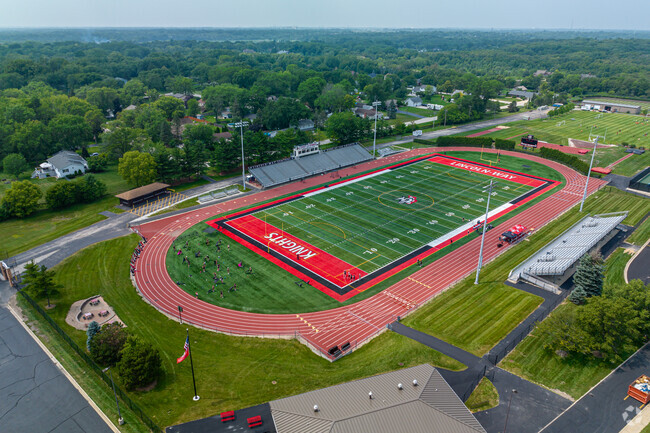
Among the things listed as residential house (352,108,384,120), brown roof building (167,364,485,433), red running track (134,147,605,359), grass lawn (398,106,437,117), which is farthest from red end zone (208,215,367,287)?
grass lawn (398,106,437,117)

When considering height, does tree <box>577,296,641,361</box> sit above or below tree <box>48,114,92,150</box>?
below

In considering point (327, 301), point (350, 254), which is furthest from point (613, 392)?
point (350, 254)

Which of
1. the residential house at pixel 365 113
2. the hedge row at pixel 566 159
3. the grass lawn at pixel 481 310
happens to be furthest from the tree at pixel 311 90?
the grass lawn at pixel 481 310

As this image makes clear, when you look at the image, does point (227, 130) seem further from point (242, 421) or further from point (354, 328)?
point (242, 421)

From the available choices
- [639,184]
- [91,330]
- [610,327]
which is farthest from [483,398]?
[639,184]

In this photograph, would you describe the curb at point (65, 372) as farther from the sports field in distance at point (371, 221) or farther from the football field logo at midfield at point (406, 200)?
the football field logo at midfield at point (406, 200)

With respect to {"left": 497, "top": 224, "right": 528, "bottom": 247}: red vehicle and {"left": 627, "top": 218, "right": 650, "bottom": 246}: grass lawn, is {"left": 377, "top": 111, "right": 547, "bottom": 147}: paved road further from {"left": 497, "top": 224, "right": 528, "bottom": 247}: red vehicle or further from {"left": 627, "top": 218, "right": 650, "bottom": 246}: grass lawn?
Answer: {"left": 627, "top": 218, "right": 650, "bottom": 246}: grass lawn
